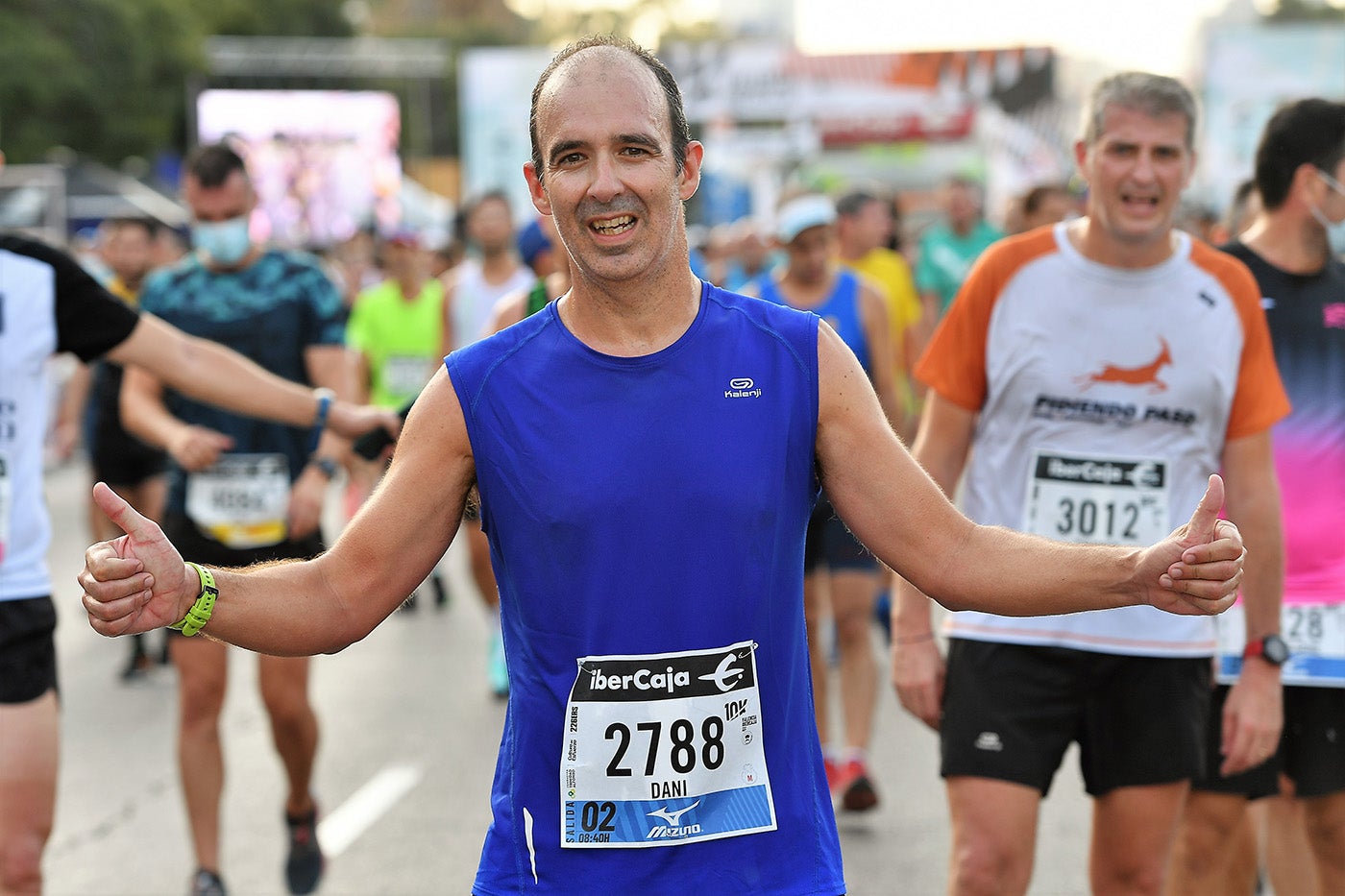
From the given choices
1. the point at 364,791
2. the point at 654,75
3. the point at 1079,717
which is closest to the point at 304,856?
the point at 364,791

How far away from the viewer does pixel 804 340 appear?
10.0 feet

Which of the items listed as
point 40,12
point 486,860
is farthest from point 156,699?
point 40,12

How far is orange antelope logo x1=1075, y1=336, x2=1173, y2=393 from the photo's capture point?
4.24m

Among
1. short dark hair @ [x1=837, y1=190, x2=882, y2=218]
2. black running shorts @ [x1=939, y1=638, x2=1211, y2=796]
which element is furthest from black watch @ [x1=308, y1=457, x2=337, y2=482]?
short dark hair @ [x1=837, y1=190, x2=882, y2=218]

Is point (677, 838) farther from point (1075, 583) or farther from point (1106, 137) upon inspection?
point (1106, 137)

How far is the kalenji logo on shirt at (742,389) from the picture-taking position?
2.98 meters

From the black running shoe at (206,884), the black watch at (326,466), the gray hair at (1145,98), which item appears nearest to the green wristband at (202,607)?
the gray hair at (1145,98)

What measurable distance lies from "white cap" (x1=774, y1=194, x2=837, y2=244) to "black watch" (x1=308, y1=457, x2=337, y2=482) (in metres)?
2.27

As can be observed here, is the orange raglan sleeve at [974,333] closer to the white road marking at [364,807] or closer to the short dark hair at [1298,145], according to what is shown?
the short dark hair at [1298,145]

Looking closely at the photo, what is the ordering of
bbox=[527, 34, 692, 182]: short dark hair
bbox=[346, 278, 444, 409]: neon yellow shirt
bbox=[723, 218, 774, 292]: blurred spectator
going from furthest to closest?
bbox=[723, 218, 774, 292]: blurred spectator → bbox=[346, 278, 444, 409]: neon yellow shirt → bbox=[527, 34, 692, 182]: short dark hair

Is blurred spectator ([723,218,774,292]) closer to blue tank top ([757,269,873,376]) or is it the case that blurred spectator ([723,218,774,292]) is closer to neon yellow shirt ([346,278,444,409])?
neon yellow shirt ([346,278,444,409])

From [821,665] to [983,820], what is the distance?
287 cm

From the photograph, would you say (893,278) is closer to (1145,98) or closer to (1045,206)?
(1045,206)

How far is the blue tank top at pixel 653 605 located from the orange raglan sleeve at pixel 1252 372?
5.45ft
